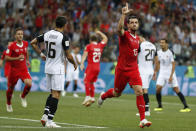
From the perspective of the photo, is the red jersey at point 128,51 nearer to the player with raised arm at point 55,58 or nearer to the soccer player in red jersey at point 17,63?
the player with raised arm at point 55,58

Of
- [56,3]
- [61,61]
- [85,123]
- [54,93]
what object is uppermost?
[56,3]

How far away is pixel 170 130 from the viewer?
1154 centimetres

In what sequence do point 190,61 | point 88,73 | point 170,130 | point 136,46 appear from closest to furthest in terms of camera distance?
point 170,130, point 136,46, point 88,73, point 190,61

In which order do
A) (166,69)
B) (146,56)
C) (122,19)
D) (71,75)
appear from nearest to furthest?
(122,19)
(146,56)
(166,69)
(71,75)

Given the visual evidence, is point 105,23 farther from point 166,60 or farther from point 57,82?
point 57,82

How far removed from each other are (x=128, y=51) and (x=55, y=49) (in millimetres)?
1892

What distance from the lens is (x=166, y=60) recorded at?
731 inches

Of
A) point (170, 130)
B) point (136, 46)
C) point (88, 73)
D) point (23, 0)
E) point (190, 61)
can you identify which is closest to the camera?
point (170, 130)

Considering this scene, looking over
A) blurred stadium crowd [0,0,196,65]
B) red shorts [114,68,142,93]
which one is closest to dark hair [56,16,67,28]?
red shorts [114,68,142,93]

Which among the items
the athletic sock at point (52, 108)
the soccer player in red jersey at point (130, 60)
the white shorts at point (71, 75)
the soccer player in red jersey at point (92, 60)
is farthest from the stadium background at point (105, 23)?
the athletic sock at point (52, 108)

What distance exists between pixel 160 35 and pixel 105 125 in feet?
68.0

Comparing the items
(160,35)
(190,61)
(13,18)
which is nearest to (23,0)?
(13,18)

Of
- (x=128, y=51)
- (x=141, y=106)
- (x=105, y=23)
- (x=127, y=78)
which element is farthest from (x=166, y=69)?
(x=105, y=23)

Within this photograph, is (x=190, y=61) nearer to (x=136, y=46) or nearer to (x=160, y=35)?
(x=160, y=35)
